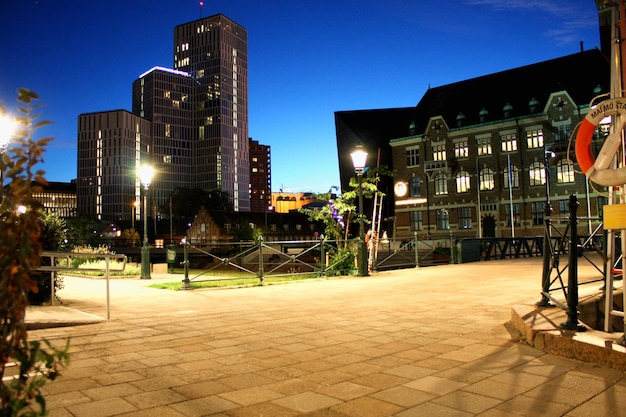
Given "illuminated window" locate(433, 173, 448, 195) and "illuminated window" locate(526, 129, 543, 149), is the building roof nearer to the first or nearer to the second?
"illuminated window" locate(526, 129, 543, 149)

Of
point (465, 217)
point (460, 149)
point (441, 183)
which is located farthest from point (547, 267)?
point (441, 183)

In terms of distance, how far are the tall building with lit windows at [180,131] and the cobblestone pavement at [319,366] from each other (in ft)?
446

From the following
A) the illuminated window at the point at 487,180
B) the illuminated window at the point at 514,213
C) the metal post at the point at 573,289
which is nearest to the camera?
the metal post at the point at 573,289

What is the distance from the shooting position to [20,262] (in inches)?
81.0

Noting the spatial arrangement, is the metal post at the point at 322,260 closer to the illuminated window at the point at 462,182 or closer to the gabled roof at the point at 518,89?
the gabled roof at the point at 518,89

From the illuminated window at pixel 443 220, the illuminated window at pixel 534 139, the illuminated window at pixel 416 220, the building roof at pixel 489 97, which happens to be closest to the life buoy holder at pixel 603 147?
the building roof at pixel 489 97

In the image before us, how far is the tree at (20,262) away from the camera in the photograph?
1983 millimetres

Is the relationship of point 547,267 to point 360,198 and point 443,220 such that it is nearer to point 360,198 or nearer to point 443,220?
point 360,198

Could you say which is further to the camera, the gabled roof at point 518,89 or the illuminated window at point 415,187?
the illuminated window at point 415,187

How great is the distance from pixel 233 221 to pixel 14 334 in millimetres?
80620

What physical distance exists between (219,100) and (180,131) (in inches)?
624

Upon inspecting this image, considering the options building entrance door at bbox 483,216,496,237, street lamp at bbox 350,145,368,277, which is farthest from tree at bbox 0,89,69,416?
building entrance door at bbox 483,216,496,237

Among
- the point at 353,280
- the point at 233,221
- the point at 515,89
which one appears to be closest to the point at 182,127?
the point at 233,221

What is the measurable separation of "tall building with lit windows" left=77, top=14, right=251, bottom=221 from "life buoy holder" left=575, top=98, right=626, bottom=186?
13884 cm
